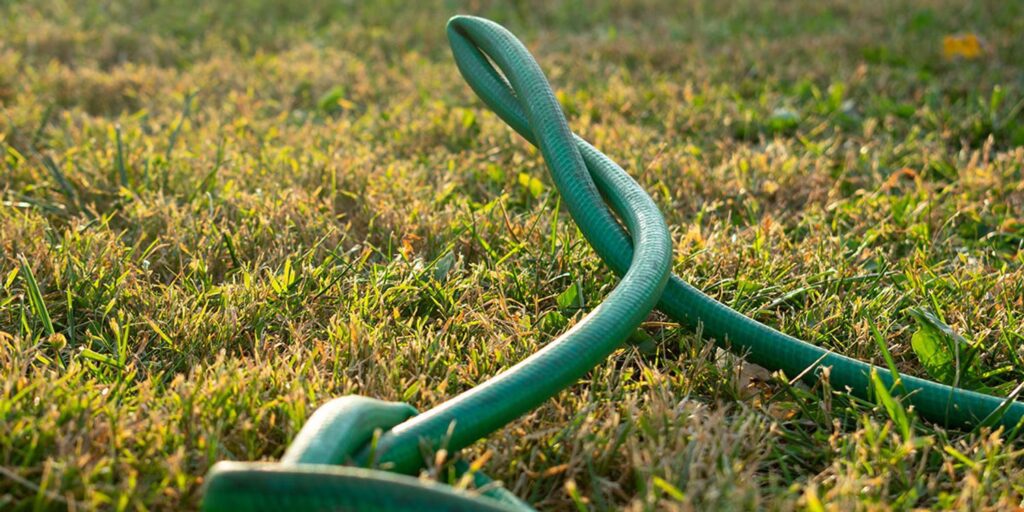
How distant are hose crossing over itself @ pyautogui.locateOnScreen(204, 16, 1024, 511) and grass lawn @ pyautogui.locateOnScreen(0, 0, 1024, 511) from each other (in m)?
0.06

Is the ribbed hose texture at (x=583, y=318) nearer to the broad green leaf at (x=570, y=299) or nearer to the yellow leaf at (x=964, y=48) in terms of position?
the broad green leaf at (x=570, y=299)

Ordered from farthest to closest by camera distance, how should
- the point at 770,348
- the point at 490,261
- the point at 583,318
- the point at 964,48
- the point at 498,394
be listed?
the point at 964,48, the point at 490,261, the point at 770,348, the point at 583,318, the point at 498,394

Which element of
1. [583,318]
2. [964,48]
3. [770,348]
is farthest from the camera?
[964,48]

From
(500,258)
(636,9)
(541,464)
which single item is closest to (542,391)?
(541,464)

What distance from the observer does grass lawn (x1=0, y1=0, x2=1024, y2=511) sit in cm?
139

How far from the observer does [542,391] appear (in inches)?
55.1

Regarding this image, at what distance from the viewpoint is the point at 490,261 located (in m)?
2.08

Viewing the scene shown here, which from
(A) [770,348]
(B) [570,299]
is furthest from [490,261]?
(A) [770,348]

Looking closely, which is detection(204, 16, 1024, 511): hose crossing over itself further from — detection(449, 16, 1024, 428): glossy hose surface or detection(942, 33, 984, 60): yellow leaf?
detection(942, 33, 984, 60): yellow leaf

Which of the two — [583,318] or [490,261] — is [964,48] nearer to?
[490,261]

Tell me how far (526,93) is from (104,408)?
1076mm

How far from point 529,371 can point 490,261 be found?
70cm

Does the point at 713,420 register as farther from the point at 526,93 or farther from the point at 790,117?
the point at 790,117

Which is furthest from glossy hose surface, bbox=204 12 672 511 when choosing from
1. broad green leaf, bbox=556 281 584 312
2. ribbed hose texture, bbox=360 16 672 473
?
broad green leaf, bbox=556 281 584 312
